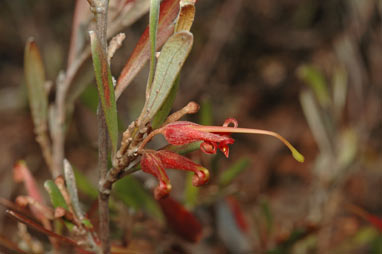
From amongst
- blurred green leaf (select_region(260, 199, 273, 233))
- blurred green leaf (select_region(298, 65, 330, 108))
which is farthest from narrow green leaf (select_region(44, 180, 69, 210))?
blurred green leaf (select_region(298, 65, 330, 108))

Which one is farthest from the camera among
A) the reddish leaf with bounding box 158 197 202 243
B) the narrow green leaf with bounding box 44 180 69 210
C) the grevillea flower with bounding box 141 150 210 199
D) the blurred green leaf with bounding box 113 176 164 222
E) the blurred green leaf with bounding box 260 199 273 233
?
the blurred green leaf with bounding box 260 199 273 233

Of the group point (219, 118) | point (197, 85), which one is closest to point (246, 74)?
point (219, 118)

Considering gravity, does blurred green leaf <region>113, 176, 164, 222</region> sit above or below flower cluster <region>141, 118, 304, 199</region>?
below

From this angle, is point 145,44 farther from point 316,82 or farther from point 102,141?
point 316,82

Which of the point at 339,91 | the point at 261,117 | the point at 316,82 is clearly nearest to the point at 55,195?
the point at 316,82

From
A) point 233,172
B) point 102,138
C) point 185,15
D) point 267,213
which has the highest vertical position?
Answer: point 185,15

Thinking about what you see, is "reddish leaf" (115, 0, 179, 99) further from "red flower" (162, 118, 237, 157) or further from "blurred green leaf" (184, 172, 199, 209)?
"blurred green leaf" (184, 172, 199, 209)
